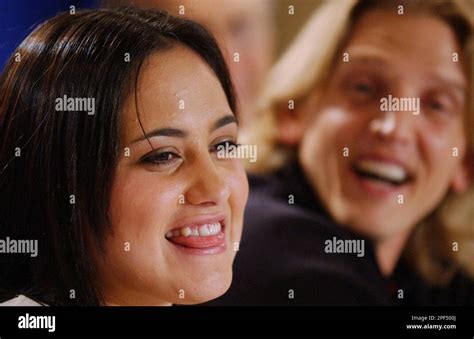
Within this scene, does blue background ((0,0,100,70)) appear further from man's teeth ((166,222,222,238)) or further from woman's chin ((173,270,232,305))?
woman's chin ((173,270,232,305))

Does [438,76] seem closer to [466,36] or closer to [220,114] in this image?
[466,36]

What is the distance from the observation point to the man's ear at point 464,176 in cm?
A: 184

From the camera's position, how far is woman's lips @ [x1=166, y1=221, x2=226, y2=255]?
1529 millimetres

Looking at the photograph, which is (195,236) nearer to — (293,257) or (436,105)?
(293,257)

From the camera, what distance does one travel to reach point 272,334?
1800mm

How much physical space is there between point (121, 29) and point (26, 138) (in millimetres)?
277

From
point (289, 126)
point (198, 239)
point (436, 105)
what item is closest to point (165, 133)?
point (198, 239)

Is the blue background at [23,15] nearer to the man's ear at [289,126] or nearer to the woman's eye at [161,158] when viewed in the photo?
the woman's eye at [161,158]

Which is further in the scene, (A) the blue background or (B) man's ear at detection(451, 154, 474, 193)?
(B) man's ear at detection(451, 154, 474, 193)

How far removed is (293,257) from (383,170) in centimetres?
30

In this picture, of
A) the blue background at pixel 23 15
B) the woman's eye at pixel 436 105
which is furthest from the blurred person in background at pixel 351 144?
the blue background at pixel 23 15

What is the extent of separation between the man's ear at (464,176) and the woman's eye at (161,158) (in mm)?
736

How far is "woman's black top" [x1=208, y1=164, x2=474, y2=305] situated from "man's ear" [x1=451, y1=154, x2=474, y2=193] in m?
0.27

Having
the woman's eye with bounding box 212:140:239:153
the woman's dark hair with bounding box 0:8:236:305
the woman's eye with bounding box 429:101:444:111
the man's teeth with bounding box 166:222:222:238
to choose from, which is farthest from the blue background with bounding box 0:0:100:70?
the woman's eye with bounding box 429:101:444:111
